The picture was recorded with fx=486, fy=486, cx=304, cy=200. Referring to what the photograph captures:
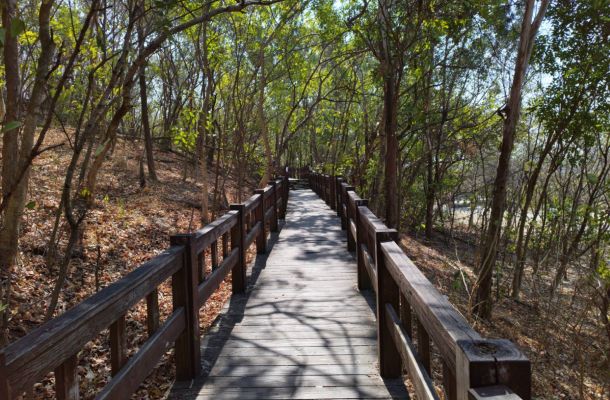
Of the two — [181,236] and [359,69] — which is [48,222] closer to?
[181,236]

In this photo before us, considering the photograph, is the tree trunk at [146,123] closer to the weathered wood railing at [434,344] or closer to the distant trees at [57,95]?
the distant trees at [57,95]

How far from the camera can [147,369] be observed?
293cm

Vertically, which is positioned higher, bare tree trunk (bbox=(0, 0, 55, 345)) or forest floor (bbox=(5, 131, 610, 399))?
bare tree trunk (bbox=(0, 0, 55, 345))

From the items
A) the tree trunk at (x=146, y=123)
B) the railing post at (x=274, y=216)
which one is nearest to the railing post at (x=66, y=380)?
the railing post at (x=274, y=216)

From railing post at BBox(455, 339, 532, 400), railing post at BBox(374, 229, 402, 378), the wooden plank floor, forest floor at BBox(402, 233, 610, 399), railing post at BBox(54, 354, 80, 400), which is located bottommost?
forest floor at BBox(402, 233, 610, 399)

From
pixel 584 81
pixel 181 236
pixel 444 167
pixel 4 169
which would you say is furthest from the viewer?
pixel 444 167

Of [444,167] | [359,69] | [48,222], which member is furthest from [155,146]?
[48,222]

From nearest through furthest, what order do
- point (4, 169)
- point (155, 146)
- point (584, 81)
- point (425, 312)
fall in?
point (425, 312), point (4, 169), point (584, 81), point (155, 146)

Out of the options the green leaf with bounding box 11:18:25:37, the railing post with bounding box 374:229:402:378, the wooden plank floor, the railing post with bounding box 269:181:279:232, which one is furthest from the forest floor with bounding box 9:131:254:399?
Result: the railing post with bounding box 269:181:279:232

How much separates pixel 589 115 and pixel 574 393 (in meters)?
6.71

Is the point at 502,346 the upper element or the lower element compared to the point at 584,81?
lower

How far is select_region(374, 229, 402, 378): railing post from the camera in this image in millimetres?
3795

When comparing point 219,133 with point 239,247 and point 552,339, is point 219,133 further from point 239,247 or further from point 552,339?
point 552,339

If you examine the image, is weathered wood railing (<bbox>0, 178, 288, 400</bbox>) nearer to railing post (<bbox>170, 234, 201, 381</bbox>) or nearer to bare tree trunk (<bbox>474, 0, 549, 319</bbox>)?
railing post (<bbox>170, 234, 201, 381</bbox>)
